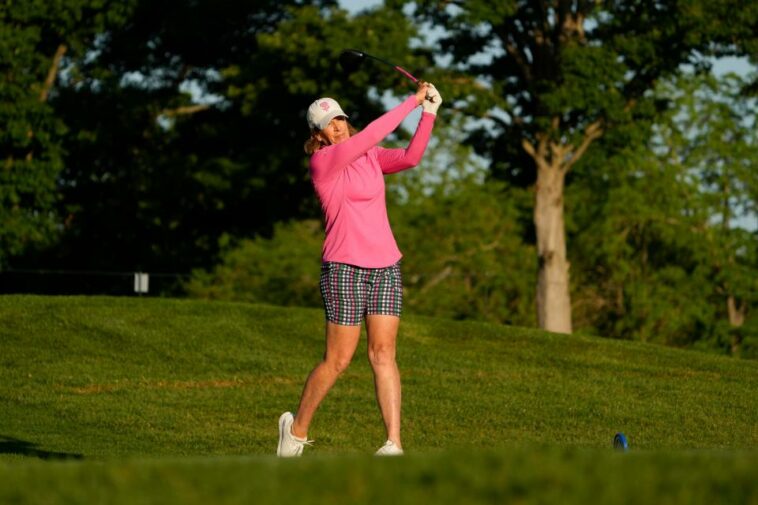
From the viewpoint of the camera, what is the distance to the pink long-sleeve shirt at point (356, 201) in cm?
812

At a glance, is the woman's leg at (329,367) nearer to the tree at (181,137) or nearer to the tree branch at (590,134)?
the tree branch at (590,134)

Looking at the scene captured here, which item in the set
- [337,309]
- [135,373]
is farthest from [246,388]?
[337,309]

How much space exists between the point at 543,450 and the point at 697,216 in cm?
4789

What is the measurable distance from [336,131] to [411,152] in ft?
1.50

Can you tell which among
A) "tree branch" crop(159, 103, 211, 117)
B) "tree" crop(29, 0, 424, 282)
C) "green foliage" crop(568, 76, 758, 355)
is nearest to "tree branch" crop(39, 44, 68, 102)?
"tree" crop(29, 0, 424, 282)

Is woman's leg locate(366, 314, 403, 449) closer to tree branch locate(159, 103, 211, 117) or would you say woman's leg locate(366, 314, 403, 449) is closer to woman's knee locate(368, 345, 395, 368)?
woman's knee locate(368, 345, 395, 368)

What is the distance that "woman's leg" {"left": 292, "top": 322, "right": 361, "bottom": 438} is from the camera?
8.29 metres

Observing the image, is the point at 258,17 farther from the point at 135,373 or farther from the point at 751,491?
the point at 751,491

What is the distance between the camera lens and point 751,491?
4.44 m

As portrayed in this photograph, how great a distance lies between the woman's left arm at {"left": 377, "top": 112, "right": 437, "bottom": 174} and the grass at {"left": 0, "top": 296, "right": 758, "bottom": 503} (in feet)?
5.72

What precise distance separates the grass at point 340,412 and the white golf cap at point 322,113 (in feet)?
6.71

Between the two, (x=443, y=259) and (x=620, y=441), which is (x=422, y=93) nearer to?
(x=620, y=441)

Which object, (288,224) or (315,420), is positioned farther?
(288,224)

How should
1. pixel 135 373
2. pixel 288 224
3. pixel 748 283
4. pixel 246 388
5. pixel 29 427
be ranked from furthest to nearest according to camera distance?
pixel 748 283, pixel 288 224, pixel 135 373, pixel 246 388, pixel 29 427
